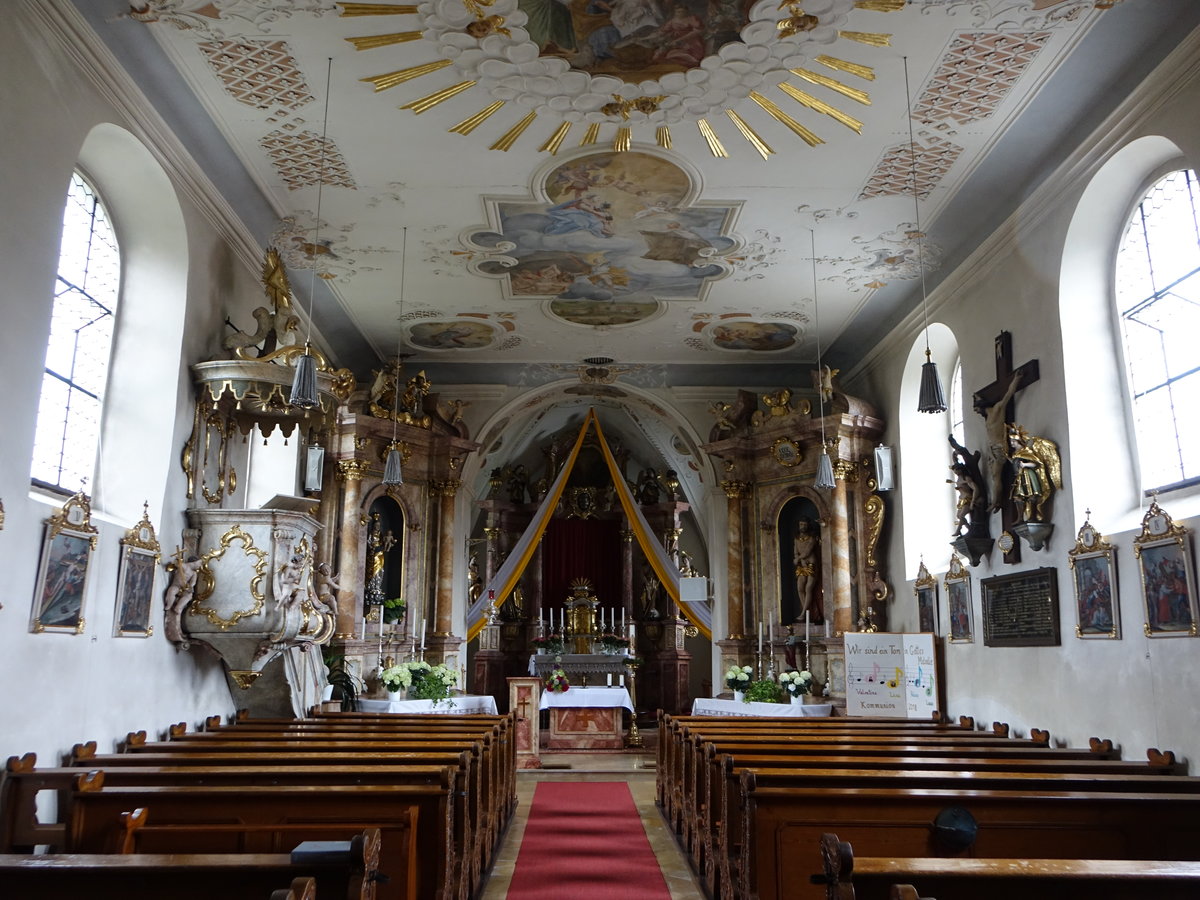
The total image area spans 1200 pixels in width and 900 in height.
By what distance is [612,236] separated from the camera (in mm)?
10320

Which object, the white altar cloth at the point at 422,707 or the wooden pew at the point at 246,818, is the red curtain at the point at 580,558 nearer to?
the white altar cloth at the point at 422,707

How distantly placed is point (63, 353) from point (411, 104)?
3299 millimetres

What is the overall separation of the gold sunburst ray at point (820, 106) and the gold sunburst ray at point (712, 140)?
2.51ft

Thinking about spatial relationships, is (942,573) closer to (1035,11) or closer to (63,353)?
(1035,11)

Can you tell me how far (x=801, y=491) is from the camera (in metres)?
13.9

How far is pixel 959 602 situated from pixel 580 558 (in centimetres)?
1056

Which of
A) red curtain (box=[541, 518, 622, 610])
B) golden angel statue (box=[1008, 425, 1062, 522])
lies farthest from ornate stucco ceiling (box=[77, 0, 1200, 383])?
red curtain (box=[541, 518, 622, 610])

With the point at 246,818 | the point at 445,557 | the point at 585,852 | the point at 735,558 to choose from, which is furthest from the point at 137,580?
the point at 735,558

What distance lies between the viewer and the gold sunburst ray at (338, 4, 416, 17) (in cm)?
645

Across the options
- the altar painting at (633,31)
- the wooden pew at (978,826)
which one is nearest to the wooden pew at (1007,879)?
the wooden pew at (978,826)

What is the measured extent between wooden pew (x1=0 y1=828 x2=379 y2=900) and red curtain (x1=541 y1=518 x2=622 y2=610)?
16.3 m

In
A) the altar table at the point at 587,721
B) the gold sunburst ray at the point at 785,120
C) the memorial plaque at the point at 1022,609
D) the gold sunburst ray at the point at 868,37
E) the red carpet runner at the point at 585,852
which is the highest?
the gold sunburst ray at the point at 785,120

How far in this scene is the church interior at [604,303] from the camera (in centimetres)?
650

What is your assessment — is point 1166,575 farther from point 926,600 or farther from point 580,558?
point 580,558
